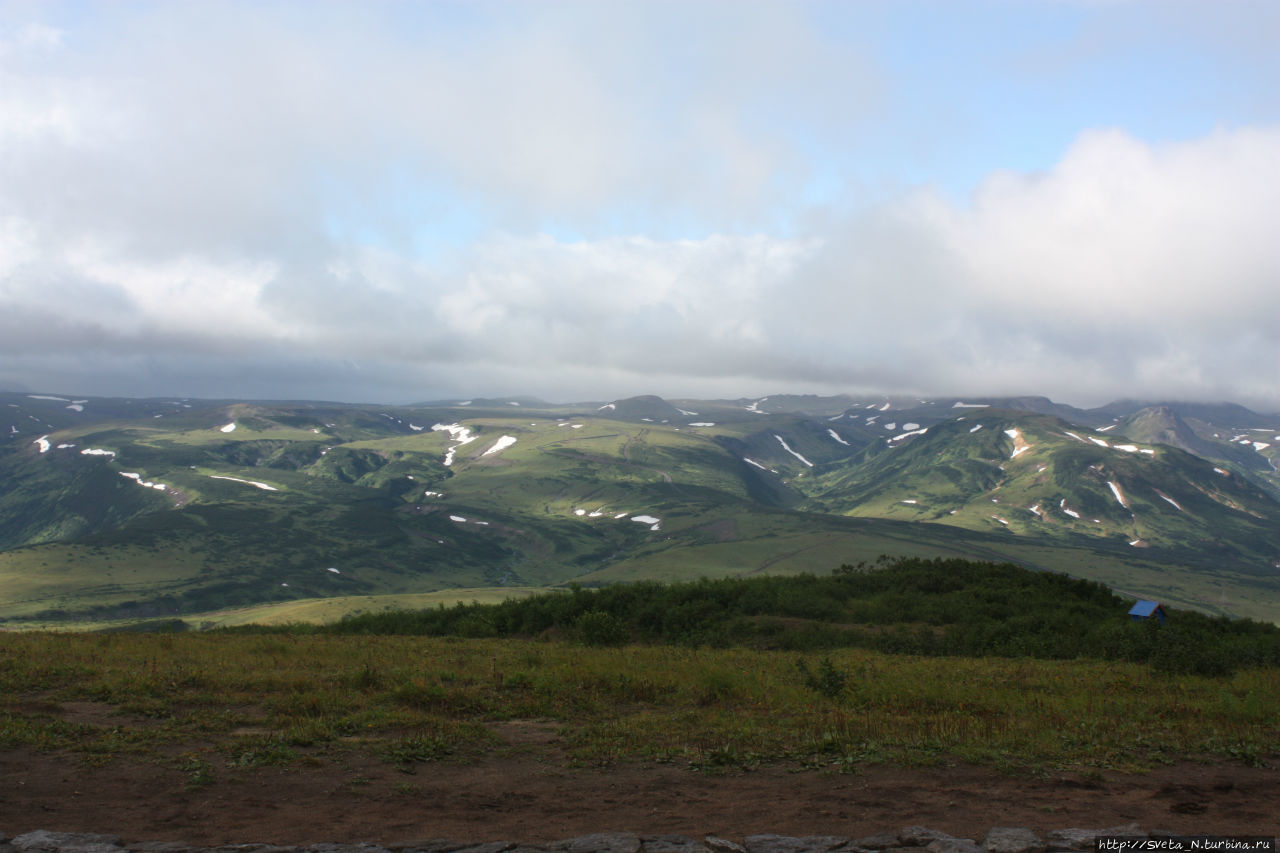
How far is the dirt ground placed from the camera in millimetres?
9992

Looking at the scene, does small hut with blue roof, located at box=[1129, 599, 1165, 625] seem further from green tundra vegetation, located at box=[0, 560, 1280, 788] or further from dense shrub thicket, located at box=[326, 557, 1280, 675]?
green tundra vegetation, located at box=[0, 560, 1280, 788]

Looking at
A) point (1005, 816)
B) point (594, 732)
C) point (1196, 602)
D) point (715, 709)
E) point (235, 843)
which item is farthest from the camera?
point (1196, 602)

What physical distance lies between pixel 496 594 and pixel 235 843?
545 ft

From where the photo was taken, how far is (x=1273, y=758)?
43.3 ft

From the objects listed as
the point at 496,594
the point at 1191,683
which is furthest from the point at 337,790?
the point at 496,594

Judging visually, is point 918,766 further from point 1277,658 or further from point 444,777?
point 1277,658

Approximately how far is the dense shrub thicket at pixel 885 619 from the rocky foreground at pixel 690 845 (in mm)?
20272

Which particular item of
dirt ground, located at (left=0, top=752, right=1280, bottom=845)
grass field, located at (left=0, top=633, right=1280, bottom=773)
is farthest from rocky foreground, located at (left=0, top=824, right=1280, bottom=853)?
grass field, located at (left=0, top=633, right=1280, bottom=773)

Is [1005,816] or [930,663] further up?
[1005,816]

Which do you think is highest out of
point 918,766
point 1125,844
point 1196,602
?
point 1125,844

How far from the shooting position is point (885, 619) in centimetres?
4022

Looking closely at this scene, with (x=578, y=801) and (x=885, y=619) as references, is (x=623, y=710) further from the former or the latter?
(x=885, y=619)

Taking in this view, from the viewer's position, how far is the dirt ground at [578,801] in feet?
32.8

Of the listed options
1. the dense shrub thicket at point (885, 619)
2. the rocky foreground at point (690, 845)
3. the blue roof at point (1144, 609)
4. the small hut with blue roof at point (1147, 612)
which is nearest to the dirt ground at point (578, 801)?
the rocky foreground at point (690, 845)
